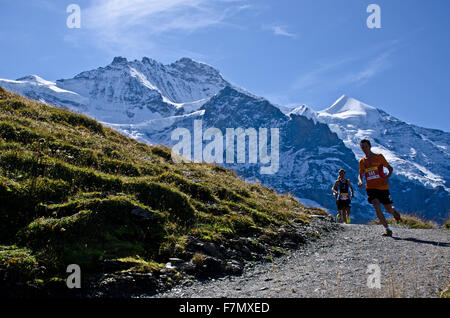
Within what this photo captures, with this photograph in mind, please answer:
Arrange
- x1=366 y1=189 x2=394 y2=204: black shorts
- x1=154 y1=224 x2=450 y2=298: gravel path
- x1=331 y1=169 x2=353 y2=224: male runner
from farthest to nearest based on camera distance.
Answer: x1=331 y1=169 x2=353 y2=224: male runner
x1=366 y1=189 x2=394 y2=204: black shorts
x1=154 y1=224 x2=450 y2=298: gravel path

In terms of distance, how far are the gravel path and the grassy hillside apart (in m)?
1.27

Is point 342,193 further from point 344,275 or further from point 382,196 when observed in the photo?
point 344,275

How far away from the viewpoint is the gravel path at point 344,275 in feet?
19.0

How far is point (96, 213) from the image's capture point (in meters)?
8.30

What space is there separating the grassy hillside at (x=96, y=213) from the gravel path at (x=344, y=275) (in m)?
1.27

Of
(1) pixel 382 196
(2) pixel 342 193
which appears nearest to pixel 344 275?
(1) pixel 382 196

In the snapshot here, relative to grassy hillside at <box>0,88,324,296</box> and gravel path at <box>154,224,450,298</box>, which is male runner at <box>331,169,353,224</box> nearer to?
grassy hillside at <box>0,88,324,296</box>

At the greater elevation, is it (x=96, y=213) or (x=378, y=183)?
(x=378, y=183)

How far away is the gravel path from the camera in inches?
229

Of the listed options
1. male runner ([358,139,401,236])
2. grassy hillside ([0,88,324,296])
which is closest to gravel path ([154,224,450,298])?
grassy hillside ([0,88,324,296])

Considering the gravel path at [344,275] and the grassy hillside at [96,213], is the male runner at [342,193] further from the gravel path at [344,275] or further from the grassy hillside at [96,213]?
the gravel path at [344,275]

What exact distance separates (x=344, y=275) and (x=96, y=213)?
607 cm
